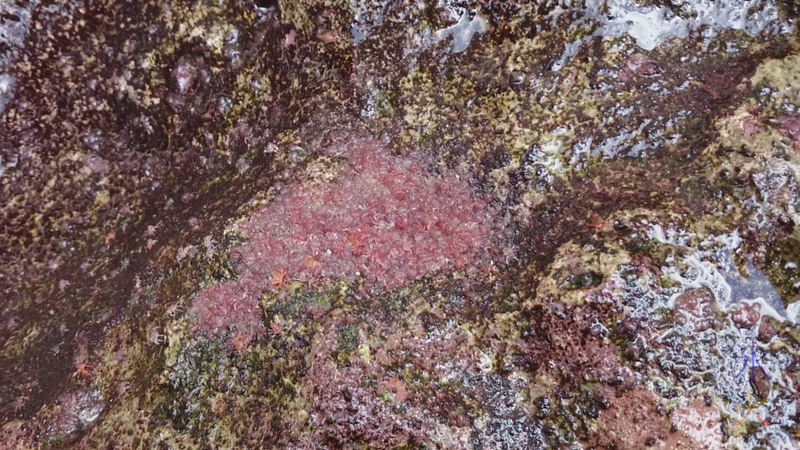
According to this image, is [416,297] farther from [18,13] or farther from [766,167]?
[18,13]

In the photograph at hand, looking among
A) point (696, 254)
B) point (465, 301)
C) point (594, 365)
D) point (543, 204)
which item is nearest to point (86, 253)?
point (465, 301)

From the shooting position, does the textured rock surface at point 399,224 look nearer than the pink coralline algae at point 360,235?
Yes

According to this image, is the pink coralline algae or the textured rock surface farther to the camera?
the pink coralline algae
